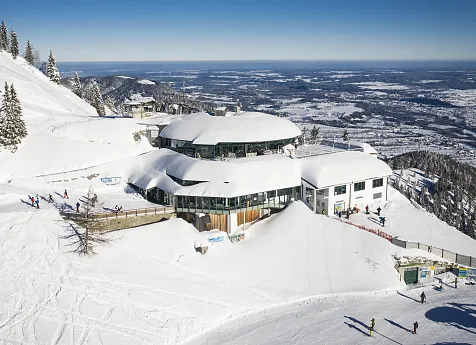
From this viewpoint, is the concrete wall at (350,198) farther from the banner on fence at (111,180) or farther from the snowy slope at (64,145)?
the snowy slope at (64,145)

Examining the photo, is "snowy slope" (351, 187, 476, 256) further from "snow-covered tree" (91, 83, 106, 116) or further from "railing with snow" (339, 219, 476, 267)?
"snow-covered tree" (91, 83, 106, 116)

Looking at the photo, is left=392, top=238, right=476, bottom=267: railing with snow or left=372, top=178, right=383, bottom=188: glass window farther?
left=372, top=178, right=383, bottom=188: glass window

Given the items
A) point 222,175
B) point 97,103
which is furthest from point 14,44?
point 222,175

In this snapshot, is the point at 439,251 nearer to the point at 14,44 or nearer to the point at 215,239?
the point at 215,239

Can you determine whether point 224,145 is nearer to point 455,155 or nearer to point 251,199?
point 251,199

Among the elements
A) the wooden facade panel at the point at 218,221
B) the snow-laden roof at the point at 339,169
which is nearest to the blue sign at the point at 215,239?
the wooden facade panel at the point at 218,221

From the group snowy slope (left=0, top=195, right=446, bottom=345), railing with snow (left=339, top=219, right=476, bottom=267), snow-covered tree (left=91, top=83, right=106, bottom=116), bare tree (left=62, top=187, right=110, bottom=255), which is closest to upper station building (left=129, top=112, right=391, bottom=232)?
snowy slope (left=0, top=195, right=446, bottom=345)

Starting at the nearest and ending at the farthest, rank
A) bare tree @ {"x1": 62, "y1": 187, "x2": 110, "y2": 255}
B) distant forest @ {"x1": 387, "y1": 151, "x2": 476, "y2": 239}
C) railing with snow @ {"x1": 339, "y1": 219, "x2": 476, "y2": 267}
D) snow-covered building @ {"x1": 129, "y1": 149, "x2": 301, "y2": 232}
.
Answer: bare tree @ {"x1": 62, "y1": 187, "x2": 110, "y2": 255}, railing with snow @ {"x1": 339, "y1": 219, "x2": 476, "y2": 267}, snow-covered building @ {"x1": 129, "y1": 149, "x2": 301, "y2": 232}, distant forest @ {"x1": 387, "y1": 151, "x2": 476, "y2": 239}
